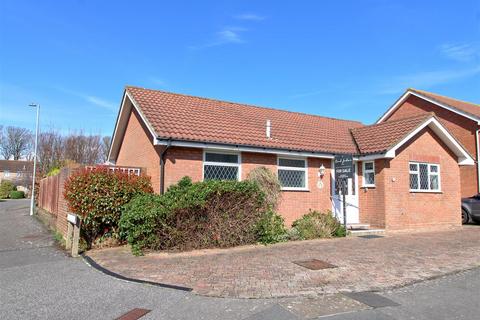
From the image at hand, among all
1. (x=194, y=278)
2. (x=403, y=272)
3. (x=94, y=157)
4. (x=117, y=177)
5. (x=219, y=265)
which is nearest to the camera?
(x=194, y=278)

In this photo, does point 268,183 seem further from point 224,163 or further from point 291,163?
point 291,163

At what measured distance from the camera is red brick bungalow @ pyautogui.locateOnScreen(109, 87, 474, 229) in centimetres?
1259

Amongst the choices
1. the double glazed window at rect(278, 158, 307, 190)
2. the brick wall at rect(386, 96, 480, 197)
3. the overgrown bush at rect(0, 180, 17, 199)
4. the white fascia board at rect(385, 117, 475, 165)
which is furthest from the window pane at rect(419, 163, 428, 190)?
the overgrown bush at rect(0, 180, 17, 199)

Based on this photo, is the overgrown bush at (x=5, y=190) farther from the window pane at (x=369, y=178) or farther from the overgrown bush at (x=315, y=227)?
the window pane at (x=369, y=178)

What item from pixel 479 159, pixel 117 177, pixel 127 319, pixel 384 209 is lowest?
pixel 127 319

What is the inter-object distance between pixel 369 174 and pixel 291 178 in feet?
11.8

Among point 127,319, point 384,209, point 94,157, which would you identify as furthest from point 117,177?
point 94,157

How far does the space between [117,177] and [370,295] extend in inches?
305

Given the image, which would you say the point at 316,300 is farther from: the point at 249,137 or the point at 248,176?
→ the point at 249,137

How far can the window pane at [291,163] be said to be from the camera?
14398 millimetres

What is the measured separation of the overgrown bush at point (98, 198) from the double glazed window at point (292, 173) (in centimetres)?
571

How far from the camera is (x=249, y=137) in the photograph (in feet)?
46.3

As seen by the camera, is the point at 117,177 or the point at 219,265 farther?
the point at 117,177

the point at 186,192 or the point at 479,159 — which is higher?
the point at 479,159
